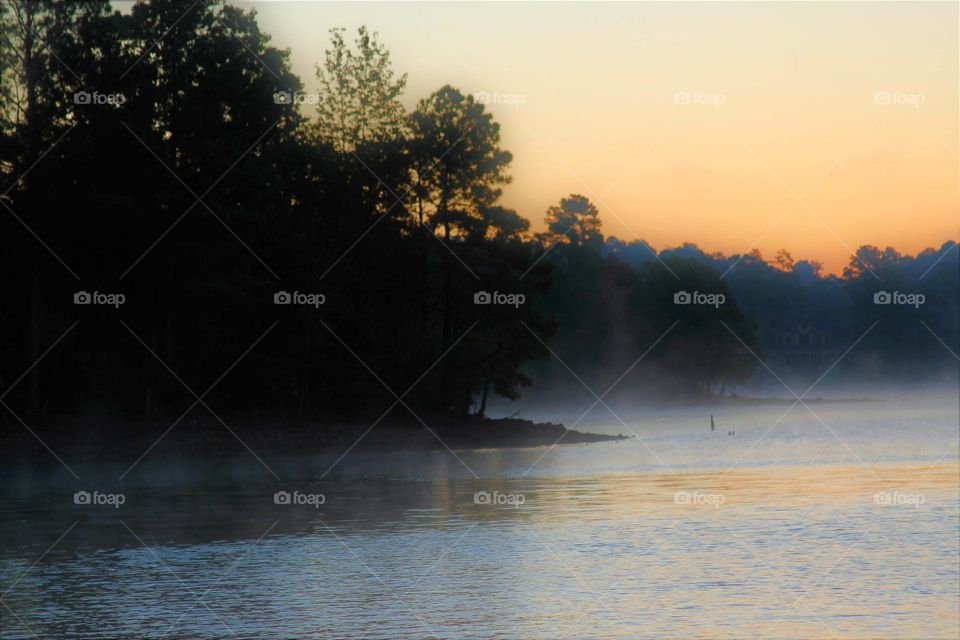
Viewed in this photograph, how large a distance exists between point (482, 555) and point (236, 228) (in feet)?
121

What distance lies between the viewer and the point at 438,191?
256 feet

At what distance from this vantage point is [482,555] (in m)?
27.0

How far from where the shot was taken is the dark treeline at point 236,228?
56938mm

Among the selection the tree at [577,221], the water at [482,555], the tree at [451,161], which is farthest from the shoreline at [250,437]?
the tree at [577,221]

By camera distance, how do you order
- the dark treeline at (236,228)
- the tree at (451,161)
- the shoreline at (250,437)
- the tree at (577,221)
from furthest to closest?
the tree at (577,221)
the tree at (451,161)
the dark treeline at (236,228)
the shoreline at (250,437)

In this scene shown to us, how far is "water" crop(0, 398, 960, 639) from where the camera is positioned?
63.9 ft

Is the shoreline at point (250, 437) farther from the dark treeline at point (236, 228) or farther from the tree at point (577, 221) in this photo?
the tree at point (577, 221)

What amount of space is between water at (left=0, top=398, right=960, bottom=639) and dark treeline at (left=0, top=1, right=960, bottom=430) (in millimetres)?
9835

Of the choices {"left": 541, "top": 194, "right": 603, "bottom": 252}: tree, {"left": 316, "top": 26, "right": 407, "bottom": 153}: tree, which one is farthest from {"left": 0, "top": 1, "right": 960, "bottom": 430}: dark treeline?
{"left": 541, "top": 194, "right": 603, "bottom": 252}: tree

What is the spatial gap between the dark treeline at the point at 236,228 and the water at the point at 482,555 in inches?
387

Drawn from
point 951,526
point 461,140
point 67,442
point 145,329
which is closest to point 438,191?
point 461,140

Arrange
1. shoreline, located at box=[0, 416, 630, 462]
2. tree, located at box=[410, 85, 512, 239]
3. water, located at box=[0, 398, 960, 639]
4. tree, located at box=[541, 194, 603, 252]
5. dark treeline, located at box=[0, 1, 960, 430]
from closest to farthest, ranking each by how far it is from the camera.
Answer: water, located at box=[0, 398, 960, 639], shoreline, located at box=[0, 416, 630, 462], dark treeline, located at box=[0, 1, 960, 430], tree, located at box=[410, 85, 512, 239], tree, located at box=[541, 194, 603, 252]

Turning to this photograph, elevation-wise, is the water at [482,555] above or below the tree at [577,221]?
below

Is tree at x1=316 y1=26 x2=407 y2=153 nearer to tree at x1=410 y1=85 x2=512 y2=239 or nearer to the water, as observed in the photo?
tree at x1=410 y1=85 x2=512 y2=239
